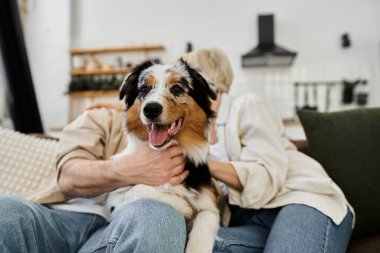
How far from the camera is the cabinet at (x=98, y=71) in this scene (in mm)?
5281

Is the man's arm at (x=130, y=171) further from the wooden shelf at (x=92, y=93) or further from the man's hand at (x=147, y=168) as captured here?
the wooden shelf at (x=92, y=93)

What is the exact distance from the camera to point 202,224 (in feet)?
4.14

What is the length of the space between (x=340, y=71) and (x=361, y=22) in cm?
75

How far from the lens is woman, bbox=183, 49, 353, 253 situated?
129 centimetres

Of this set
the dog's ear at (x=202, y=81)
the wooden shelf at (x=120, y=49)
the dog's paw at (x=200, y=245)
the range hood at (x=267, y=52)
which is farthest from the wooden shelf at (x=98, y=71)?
the dog's paw at (x=200, y=245)

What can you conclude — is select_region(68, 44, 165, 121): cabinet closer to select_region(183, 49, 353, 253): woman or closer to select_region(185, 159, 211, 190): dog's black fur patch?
select_region(183, 49, 353, 253): woman

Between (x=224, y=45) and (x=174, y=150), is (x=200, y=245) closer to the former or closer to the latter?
(x=174, y=150)

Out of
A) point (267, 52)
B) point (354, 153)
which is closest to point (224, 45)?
point (267, 52)

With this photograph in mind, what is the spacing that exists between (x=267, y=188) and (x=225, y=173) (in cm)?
19

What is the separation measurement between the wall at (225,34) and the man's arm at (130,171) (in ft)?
13.4

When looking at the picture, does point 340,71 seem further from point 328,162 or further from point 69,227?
point 69,227

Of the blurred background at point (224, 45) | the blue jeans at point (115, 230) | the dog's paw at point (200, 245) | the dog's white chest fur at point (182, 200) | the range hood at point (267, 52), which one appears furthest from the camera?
the blurred background at point (224, 45)

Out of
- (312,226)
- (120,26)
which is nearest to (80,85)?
(120,26)

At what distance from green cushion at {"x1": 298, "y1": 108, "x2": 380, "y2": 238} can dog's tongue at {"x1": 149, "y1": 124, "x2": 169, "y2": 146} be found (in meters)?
0.81
